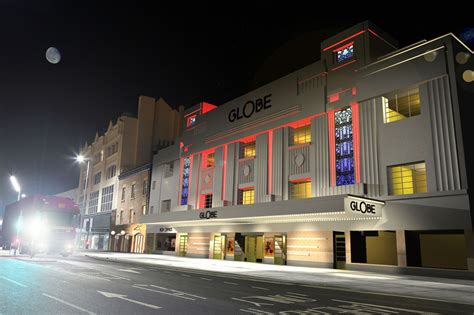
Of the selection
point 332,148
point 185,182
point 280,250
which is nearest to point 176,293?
point 332,148

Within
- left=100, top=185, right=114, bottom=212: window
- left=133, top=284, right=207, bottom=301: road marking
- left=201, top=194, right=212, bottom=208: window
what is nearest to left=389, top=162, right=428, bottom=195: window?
left=133, top=284, right=207, bottom=301: road marking

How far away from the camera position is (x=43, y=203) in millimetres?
26578

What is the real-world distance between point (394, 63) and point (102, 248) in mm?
51184

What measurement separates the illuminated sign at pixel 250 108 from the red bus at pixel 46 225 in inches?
680

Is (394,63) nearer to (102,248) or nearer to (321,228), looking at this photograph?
(321,228)

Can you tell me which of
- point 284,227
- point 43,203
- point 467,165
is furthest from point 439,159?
point 43,203

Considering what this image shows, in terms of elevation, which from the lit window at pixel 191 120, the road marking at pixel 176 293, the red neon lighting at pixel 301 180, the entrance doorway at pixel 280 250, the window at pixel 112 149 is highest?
the window at pixel 112 149

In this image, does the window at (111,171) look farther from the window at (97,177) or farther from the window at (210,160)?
the window at (210,160)

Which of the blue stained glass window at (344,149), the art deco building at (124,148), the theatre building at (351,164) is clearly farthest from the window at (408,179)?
the art deco building at (124,148)

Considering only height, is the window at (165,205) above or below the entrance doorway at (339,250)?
above

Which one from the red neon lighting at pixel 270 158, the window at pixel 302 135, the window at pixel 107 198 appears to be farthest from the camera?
the window at pixel 107 198

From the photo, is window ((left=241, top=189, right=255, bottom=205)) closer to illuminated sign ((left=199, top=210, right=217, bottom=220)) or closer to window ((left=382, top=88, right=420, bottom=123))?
illuminated sign ((left=199, top=210, right=217, bottom=220))

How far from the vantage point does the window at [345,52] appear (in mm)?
28109

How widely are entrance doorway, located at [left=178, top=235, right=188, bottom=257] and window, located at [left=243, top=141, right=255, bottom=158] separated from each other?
12.6m
